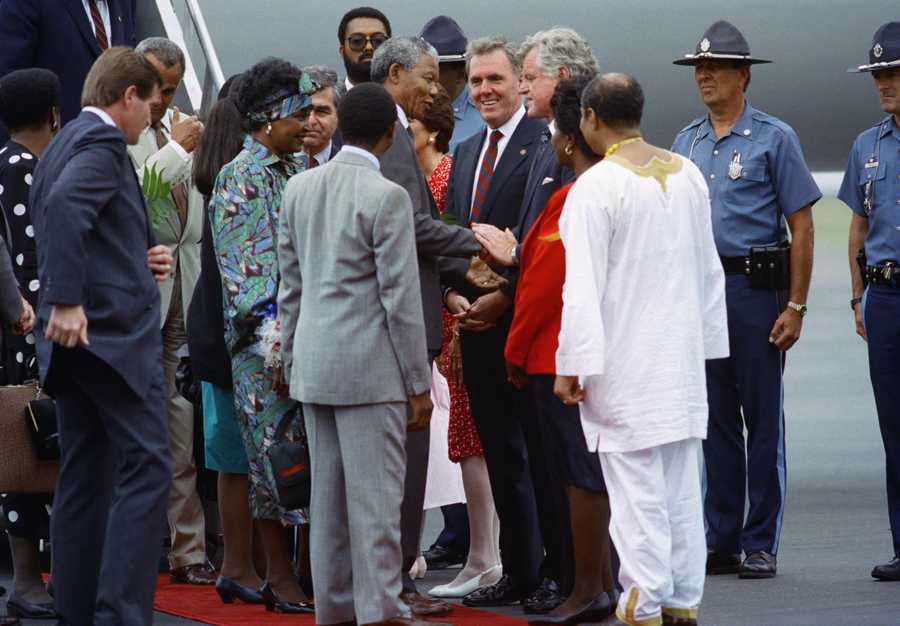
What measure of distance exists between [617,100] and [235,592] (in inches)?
72.6

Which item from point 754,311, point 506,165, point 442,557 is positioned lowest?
point 442,557

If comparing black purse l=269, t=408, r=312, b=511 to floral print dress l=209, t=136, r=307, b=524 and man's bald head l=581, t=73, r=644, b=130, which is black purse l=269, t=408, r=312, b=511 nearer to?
floral print dress l=209, t=136, r=307, b=524

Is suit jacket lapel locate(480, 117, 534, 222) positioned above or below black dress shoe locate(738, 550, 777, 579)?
above

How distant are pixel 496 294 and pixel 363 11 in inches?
81.8

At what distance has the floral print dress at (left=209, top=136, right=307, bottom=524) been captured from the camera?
189 inches

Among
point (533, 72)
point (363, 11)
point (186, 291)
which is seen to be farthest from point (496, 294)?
point (363, 11)

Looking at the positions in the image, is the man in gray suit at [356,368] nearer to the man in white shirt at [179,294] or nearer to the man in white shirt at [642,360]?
the man in white shirt at [642,360]

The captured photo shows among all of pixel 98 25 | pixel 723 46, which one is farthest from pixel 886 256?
pixel 98 25

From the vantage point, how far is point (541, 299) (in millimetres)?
4723

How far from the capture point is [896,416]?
221 inches

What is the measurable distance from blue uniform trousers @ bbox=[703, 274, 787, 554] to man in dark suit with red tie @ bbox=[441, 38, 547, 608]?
787mm

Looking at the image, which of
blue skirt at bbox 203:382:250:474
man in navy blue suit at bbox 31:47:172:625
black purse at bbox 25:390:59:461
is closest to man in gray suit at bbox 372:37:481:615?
blue skirt at bbox 203:382:250:474

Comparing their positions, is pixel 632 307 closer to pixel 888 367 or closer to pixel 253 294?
pixel 253 294

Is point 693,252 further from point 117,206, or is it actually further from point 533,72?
point 117,206
